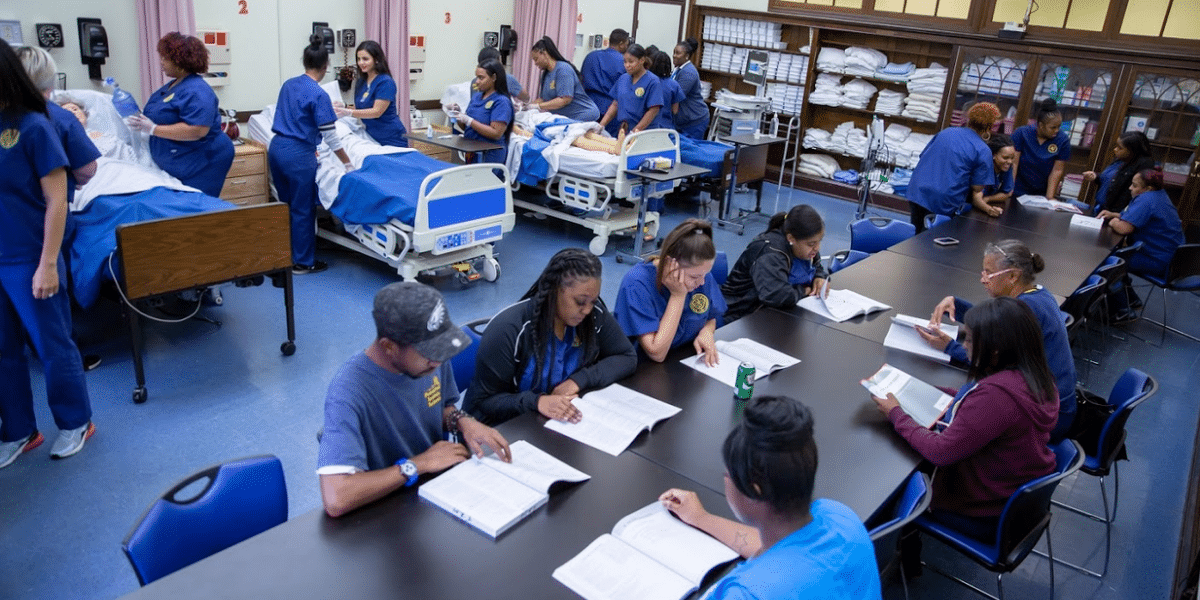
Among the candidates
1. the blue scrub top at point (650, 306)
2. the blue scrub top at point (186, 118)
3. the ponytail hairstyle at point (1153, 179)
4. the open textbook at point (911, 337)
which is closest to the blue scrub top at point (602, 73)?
the blue scrub top at point (186, 118)

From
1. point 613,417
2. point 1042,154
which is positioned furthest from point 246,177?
point 1042,154

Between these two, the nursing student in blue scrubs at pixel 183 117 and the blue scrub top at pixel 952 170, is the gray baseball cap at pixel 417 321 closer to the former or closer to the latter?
the nursing student in blue scrubs at pixel 183 117

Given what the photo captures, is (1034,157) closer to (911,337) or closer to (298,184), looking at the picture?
(911,337)

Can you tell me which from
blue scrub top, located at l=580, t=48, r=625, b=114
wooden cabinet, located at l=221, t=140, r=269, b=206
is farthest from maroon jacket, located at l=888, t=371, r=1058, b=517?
blue scrub top, located at l=580, t=48, r=625, b=114

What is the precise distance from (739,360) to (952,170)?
11.9 ft

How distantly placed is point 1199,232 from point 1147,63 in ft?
5.25

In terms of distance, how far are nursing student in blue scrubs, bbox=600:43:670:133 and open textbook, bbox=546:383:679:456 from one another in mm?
5037

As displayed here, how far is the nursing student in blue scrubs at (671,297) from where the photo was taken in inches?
122

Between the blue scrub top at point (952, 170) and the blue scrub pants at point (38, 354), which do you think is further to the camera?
the blue scrub top at point (952, 170)

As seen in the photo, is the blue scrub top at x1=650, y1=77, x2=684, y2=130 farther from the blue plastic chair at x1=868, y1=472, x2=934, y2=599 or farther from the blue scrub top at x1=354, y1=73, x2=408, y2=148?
the blue plastic chair at x1=868, y1=472, x2=934, y2=599

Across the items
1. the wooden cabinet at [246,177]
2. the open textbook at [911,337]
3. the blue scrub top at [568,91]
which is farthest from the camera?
the blue scrub top at [568,91]

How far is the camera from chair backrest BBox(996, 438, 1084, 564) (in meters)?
2.45

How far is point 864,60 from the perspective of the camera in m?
8.73

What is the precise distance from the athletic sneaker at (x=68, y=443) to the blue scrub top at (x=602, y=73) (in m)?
5.70
